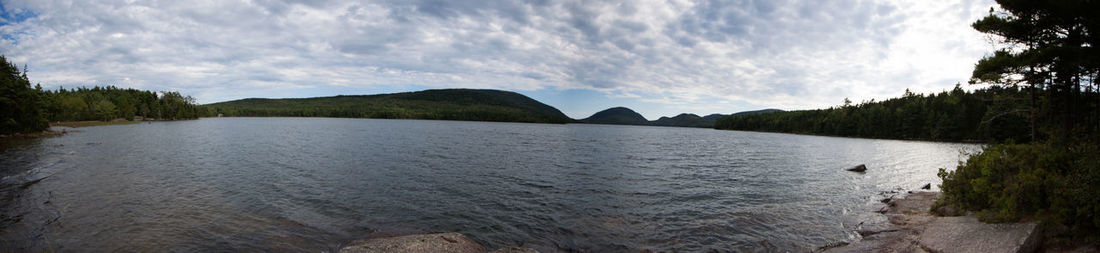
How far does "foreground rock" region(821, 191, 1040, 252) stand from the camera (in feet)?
35.3

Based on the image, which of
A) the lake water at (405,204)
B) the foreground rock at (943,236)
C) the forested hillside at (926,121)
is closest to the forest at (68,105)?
the lake water at (405,204)

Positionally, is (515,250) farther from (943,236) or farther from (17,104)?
(17,104)

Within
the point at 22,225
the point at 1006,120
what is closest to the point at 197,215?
the point at 22,225

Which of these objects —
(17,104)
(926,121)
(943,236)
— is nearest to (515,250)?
(943,236)

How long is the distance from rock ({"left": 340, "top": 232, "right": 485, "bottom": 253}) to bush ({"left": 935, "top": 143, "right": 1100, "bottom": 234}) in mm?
15604

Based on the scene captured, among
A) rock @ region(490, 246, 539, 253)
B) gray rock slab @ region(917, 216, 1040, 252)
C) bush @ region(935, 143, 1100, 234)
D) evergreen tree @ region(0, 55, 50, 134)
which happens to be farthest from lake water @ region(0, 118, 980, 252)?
evergreen tree @ region(0, 55, 50, 134)

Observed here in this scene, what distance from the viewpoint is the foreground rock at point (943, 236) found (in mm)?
10773

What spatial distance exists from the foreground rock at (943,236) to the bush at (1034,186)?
2.07 feet

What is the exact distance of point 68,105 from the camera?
110000 mm

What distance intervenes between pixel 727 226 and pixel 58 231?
77.6 ft

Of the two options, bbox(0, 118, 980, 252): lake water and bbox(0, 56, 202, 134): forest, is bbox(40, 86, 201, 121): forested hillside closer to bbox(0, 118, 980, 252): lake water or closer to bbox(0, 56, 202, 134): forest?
bbox(0, 56, 202, 134): forest

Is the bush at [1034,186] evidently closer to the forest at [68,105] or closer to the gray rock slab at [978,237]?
the gray rock slab at [978,237]

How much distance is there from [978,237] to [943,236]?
1077mm

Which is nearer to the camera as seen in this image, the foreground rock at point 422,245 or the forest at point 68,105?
the foreground rock at point 422,245
